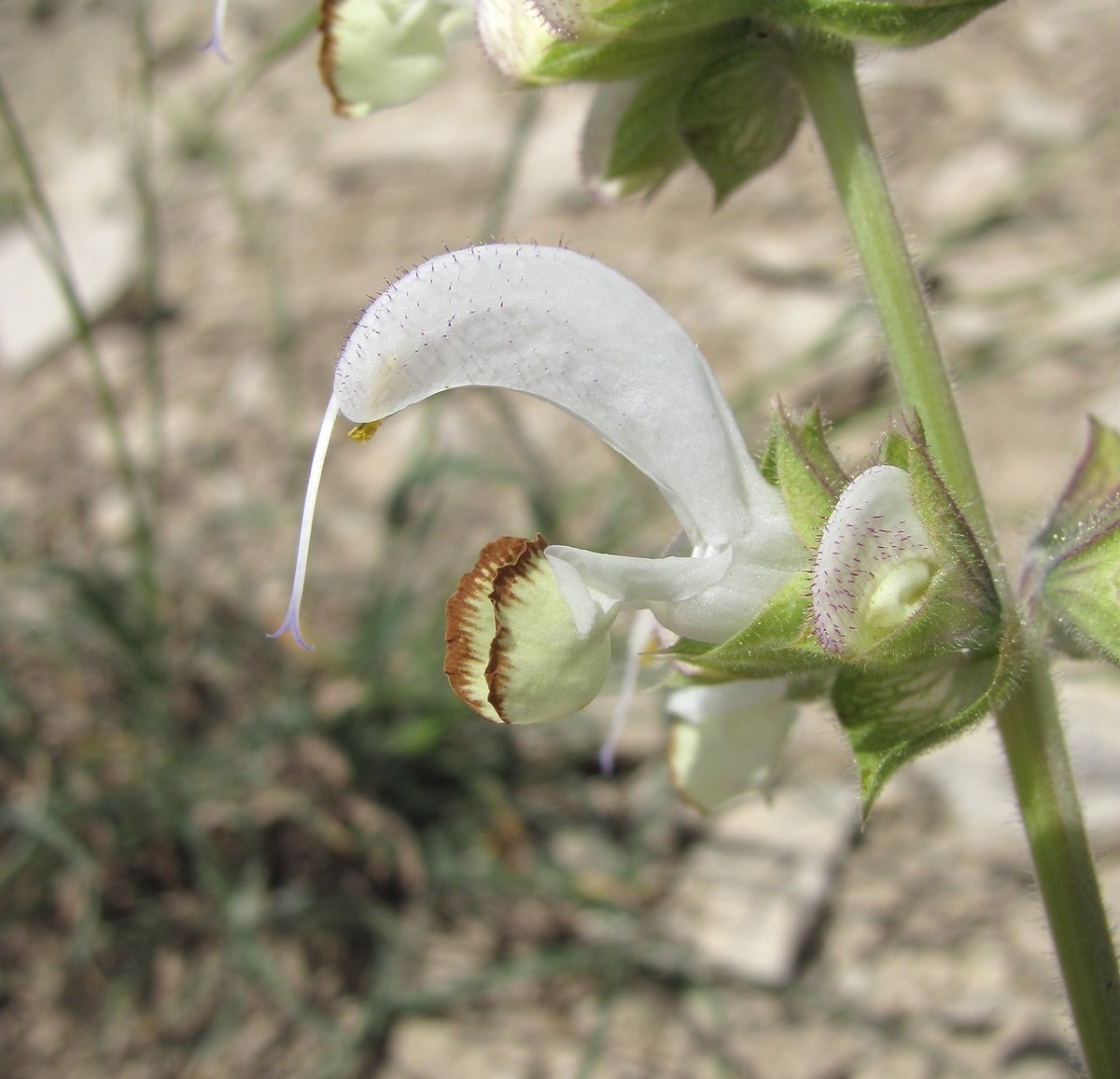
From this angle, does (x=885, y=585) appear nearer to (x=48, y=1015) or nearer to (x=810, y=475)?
(x=810, y=475)

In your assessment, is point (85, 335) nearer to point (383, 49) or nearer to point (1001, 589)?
point (383, 49)

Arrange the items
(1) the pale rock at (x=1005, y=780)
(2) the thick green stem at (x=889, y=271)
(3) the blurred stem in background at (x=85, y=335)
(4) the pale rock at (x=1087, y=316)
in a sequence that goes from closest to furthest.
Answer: (2) the thick green stem at (x=889, y=271) → (3) the blurred stem in background at (x=85, y=335) → (1) the pale rock at (x=1005, y=780) → (4) the pale rock at (x=1087, y=316)

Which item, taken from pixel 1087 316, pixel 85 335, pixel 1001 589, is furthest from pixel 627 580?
pixel 1087 316

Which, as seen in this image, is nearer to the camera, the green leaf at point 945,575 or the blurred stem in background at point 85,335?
the green leaf at point 945,575

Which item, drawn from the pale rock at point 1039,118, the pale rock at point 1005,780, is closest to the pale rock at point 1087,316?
the pale rock at point 1039,118

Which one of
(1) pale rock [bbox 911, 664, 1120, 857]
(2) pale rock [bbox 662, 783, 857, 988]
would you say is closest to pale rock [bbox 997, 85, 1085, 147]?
(1) pale rock [bbox 911, 664, 1120, 857]

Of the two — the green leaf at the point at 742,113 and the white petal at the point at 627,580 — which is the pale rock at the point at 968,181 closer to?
the green leaf at the point at 742,113

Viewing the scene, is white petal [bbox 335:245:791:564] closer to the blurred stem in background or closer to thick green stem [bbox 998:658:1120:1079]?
thick green stem [bbox 998:658:1120:1079]
